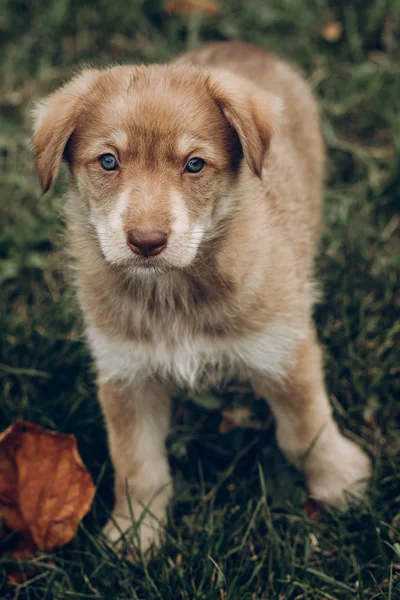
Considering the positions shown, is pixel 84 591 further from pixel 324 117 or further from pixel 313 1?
pixel 313 1

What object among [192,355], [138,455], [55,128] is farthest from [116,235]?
[138,455]

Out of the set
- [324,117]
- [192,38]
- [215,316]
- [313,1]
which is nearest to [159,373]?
[215,316]

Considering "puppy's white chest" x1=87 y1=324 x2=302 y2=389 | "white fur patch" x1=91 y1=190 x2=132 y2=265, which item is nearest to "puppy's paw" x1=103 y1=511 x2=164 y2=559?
"puppy's white chest" x1=87 y1=324 x2=302 y2=389

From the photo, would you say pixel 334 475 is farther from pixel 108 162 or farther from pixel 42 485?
pixel 108 162

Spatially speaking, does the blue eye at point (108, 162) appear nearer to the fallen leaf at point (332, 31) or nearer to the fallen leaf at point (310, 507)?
the fallen leaf at point (310, 507)

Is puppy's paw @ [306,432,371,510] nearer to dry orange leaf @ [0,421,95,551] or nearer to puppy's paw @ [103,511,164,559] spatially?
puppy's paw @ [103,511,164,559]
